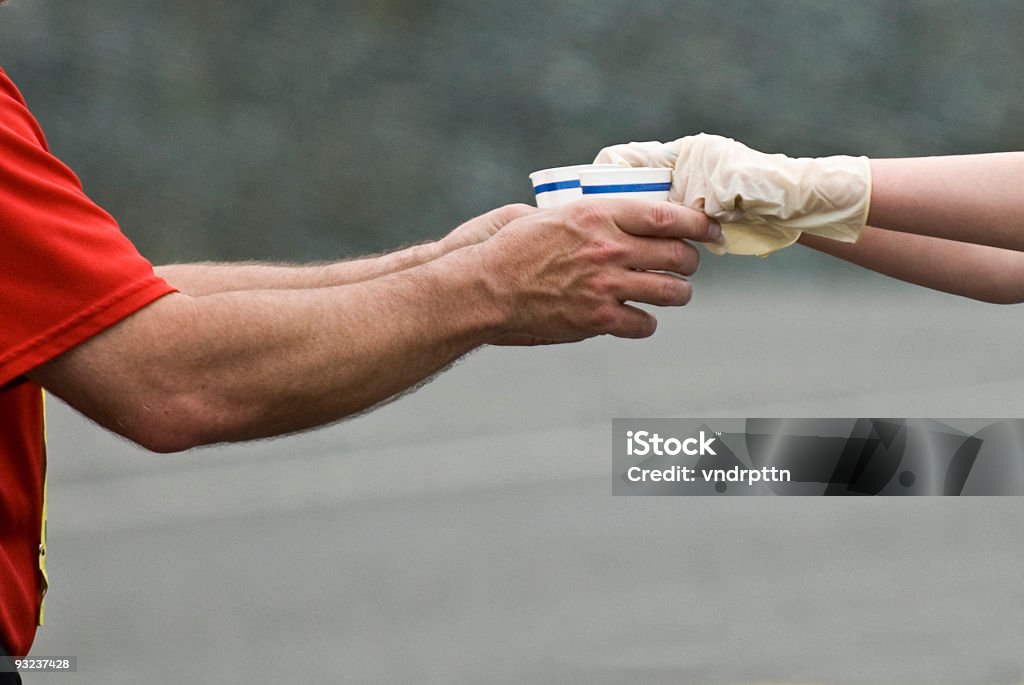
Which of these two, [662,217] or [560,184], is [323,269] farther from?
[662,217]

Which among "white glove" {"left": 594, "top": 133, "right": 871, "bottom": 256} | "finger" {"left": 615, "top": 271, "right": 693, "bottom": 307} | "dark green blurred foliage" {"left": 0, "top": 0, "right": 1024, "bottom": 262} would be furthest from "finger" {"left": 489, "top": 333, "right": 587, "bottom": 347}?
"dark green blurred foliage" {"left": 0, "top": 0, "right": 1024, "bottom": 262}

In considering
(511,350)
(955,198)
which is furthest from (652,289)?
(511,350)

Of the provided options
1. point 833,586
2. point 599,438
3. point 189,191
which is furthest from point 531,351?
point 833,586

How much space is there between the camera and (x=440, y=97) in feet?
26.3

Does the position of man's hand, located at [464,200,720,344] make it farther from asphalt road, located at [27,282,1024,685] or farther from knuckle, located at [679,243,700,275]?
asphalt road, located at [27,282,1024,685]

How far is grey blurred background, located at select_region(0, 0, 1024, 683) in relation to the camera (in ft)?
18.8

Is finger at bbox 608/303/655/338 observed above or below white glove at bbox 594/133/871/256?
below

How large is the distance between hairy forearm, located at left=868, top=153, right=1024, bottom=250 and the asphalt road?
2.99m

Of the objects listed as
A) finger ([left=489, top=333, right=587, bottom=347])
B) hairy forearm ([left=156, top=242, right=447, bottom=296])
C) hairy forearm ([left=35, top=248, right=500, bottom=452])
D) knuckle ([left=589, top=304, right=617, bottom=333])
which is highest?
hairy forearm ([left=156, top=242, right=447, bottom=296])

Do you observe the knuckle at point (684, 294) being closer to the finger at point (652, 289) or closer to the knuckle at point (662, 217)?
the finger at point (652, 289)

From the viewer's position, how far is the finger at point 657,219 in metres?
2.22

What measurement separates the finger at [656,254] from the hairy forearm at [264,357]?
0.35 metres

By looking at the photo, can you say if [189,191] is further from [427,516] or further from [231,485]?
[427,516]
